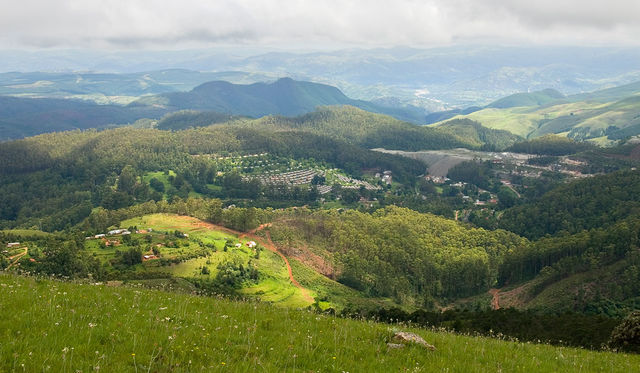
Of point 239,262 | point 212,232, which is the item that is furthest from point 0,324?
point 212,232

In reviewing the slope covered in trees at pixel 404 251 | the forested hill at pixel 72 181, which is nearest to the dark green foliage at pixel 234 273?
the slope covered in trees at pixel 404 251

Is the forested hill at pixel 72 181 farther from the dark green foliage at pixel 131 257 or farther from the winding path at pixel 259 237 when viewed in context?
the dark green foliage at pixel 131 257

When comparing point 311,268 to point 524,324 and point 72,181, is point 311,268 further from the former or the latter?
point 72,181

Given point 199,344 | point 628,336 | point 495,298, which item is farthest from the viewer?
point 495,298

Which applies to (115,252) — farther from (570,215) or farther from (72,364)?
(570,215)

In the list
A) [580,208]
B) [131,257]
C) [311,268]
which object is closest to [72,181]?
[131,257]
